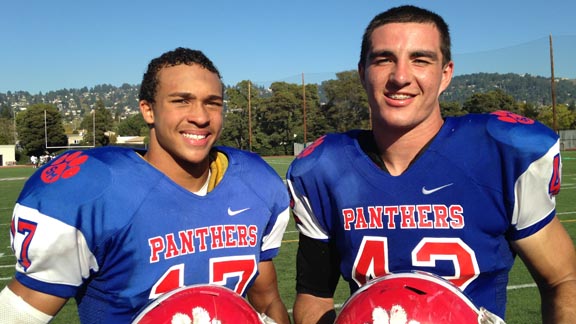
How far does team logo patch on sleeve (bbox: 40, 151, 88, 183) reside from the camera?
2.35m

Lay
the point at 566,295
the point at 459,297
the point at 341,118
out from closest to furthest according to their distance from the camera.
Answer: the point at 459,297, the point at 566,295, the point at 341,118

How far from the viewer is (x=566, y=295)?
2117 millimetres

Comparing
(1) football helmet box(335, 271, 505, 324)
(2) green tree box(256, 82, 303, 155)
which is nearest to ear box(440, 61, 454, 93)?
(1) football helmet box(335, 271, 505, 324)

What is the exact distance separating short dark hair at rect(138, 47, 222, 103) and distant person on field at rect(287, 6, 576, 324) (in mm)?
704

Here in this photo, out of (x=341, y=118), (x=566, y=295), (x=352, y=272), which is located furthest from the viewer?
(x=341, y=118)

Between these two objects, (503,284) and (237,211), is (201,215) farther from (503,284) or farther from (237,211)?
(503,284)

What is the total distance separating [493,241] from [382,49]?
0.86m

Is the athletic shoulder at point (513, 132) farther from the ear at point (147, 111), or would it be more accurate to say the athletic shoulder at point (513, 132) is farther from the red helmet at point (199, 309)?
the ear at point (147, 111)

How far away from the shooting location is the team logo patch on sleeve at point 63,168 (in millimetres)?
2346

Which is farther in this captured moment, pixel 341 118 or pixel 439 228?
pixel 341 118

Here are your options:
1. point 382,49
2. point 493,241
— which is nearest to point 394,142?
point 382,49

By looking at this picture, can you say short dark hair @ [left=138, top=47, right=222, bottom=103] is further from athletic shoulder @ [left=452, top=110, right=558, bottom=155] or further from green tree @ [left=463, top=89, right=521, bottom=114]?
green tree @ [left=463, top=89, right=521, bottom=114]

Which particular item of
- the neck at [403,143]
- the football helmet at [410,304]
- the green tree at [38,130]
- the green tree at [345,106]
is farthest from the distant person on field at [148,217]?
the green tree at [38,130]

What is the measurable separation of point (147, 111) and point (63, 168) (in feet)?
1.42
